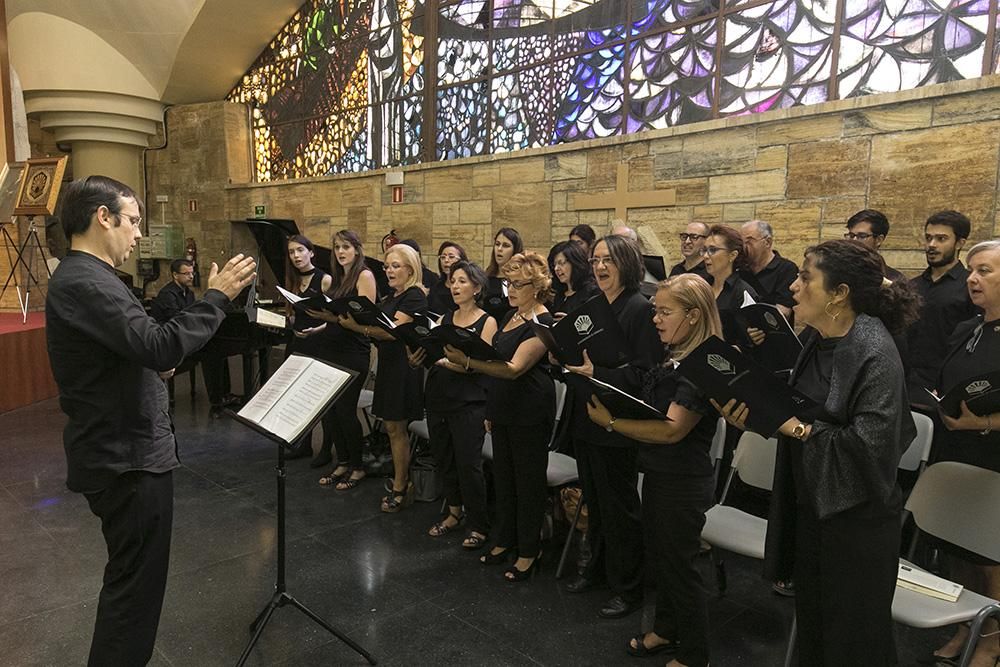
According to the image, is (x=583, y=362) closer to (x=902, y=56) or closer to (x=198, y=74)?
(x=902, y=56)

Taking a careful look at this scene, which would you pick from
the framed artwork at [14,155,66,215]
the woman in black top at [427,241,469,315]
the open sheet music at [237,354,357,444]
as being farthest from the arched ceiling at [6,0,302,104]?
the open sheet music at [237,354,357,444]

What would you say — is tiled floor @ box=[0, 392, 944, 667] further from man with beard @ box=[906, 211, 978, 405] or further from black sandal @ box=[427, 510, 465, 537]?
man with beard @ box=[906, 211, 978, 405]

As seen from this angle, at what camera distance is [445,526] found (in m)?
3.47

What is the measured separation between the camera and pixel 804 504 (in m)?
1.82

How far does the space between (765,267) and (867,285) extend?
2.15 m

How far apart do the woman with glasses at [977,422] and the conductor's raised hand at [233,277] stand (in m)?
2.37

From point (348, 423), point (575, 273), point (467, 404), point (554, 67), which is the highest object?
point (554, 67)

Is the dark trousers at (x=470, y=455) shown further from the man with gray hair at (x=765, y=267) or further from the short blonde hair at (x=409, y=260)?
the man with gray hair at (x=765, y=267)

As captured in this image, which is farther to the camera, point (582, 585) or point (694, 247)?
point (694, 247)

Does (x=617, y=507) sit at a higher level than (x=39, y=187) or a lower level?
lower

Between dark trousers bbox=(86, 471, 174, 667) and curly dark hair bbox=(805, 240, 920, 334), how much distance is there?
2.02 meters

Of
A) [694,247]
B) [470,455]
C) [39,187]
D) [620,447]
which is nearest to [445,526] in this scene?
[470,455]

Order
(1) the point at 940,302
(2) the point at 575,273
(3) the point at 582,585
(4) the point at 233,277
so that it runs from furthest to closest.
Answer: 1. (2) the point at 575,273
2. (1) the point at 940,302
3. (3) the point at 582,585
4. (4) the point at 233,277

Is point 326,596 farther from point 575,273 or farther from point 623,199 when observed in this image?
point 623,199
